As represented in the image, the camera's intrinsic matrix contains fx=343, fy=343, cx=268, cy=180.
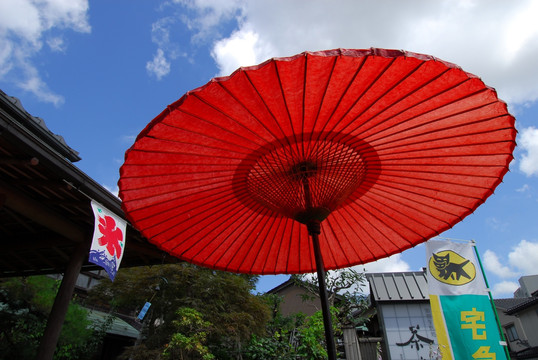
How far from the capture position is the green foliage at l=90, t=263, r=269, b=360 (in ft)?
28.9

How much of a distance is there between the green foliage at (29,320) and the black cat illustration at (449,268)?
8.14 metres

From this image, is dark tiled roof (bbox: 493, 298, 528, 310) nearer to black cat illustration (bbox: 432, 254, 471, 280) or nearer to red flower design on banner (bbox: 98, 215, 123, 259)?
black cat illustration (bbox: 432, 254, 471, 280)

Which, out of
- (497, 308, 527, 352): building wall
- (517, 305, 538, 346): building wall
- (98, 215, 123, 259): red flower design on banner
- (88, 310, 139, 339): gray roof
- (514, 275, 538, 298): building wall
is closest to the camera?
(98, 215, 123, 259): red flower design on banner

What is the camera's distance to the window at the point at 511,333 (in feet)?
72.7

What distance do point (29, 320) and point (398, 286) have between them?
1341cm

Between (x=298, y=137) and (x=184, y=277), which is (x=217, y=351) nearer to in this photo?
(x=184, y=277)

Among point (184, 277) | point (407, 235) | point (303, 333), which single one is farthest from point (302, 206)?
point (184, 277)

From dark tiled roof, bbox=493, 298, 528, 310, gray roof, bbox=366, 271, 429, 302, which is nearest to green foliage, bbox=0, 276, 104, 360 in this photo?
gray roof, bbox=366, 271, 429, 302

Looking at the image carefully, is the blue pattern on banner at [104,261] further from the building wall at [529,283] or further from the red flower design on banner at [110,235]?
the building wall at [529,283]

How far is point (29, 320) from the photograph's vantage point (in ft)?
24.5

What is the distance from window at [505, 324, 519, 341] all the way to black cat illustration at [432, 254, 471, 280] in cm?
2044

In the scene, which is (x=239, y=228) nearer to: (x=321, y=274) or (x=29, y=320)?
(x=321, y=274)

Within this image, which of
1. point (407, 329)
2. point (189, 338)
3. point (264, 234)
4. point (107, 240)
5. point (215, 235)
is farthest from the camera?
point (407, 329)

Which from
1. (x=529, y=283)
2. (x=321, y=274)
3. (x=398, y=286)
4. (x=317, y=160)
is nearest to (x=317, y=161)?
(x=317, y=160)
